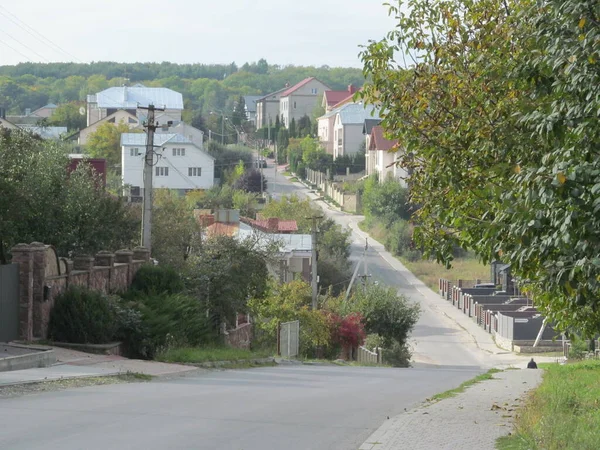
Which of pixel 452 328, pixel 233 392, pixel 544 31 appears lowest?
pixel 452 328

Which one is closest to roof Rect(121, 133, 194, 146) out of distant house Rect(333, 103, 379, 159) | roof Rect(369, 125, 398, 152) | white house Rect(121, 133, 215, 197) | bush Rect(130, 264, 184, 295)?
white house Rect(121, 133, 215, 197)

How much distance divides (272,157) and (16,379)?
136 metres

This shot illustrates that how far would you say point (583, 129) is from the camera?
10.4 meters

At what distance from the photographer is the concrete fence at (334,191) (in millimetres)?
110188

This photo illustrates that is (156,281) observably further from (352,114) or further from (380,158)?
(352,114)

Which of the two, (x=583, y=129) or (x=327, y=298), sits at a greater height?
(x=583, y=129)

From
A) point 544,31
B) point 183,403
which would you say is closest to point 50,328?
point 183,403

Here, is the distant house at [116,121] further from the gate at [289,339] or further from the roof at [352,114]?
the gate at [289,339]

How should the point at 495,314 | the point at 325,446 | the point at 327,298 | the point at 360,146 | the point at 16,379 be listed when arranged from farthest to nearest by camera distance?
the point at 360,146
the point at 495,314
the point at 327,298
the point at 16,379
the point at 325,446

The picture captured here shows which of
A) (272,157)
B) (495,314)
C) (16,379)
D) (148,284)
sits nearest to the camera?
(16,379)

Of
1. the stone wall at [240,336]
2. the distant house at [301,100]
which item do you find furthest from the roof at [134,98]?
the stone wall at [240,336]

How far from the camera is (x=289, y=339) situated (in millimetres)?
40594

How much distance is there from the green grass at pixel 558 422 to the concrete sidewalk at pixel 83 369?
337 inches

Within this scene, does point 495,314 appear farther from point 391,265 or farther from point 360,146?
point 360,146
